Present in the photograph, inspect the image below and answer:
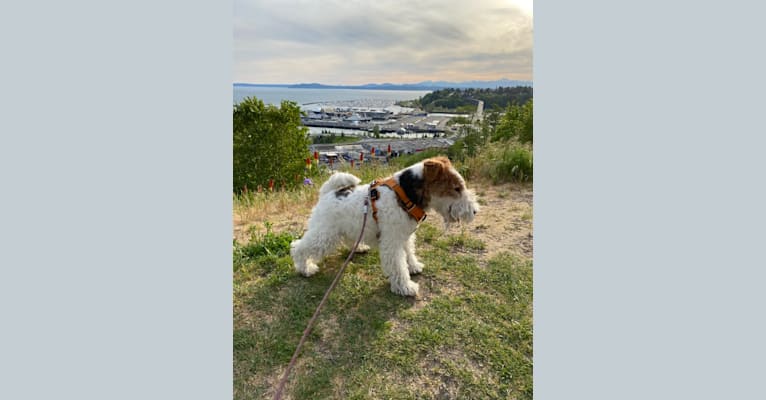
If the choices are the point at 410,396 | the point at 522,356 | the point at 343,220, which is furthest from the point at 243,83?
the point at 522,356

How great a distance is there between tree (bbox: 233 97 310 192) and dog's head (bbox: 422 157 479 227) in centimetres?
333

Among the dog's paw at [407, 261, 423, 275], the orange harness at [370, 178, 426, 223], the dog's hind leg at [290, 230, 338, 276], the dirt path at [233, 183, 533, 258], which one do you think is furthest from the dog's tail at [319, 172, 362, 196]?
the dirt path at [233, 183, 533, 258]

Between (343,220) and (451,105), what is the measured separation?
2215 millimetres

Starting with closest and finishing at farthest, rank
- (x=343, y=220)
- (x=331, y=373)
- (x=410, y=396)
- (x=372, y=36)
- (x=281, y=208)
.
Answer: (x=410, y=396) < (x=331, y=373) < (x=372, y=36) < (x=343, y=220) < (x=281, y=208)

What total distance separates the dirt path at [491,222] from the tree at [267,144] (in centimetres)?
94

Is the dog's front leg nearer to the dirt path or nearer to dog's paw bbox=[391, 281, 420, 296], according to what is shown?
dog's paw bbox=[391, 281, 420, 296]

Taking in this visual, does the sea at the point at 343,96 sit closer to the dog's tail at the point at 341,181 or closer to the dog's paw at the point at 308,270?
the dog's tail at the point at 341,181

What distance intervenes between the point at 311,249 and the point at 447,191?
1.63 m

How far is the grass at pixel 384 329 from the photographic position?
2.70 metres

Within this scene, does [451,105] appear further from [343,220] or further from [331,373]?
[331,373]

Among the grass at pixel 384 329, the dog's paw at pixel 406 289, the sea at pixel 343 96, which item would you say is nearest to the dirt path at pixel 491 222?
the grass at pixel 384 329

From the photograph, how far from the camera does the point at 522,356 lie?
9.73ft

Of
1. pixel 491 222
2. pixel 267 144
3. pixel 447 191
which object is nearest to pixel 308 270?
pixel 447 191

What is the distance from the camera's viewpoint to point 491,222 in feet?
18.6
